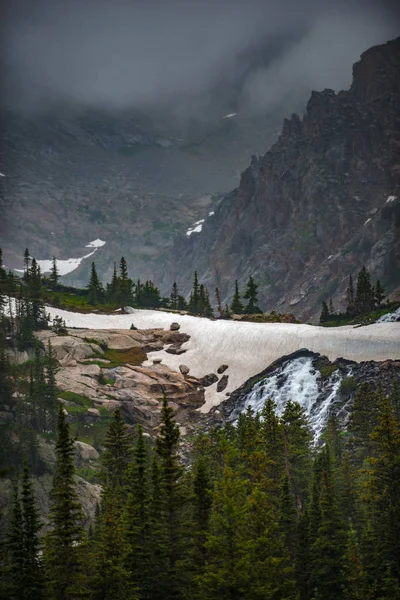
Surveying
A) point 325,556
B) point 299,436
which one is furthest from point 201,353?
point 325,556

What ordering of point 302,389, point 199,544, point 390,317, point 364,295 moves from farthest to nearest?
1. point 364,295
2. point 390,317
3. point 302,389
4. point 199,544

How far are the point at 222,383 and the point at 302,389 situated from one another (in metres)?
16.2

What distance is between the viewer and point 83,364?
5044 inches

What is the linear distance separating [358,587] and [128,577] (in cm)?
1416

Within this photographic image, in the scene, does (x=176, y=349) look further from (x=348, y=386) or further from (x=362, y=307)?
(x=348, y=386)

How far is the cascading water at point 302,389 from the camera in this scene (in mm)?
108875

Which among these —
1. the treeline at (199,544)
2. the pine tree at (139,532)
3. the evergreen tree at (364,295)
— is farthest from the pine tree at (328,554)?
the evergreen tree at (364,295)

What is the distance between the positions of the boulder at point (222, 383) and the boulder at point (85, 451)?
97.1 ft

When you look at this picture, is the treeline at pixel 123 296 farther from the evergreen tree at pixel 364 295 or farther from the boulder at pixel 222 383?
the boulder at pixel 222 383

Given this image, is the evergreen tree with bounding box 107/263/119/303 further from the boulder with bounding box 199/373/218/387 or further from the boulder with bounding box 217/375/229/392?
the boulder with bounding box 217/375/229/392

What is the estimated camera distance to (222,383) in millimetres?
125625

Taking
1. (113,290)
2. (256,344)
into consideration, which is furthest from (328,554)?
(113,290)

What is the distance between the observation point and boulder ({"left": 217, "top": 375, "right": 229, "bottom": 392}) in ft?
408

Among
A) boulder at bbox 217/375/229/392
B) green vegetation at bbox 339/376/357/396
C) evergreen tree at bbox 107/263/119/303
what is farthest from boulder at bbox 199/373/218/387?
evergreen tree at bbox 107/263/119/303
